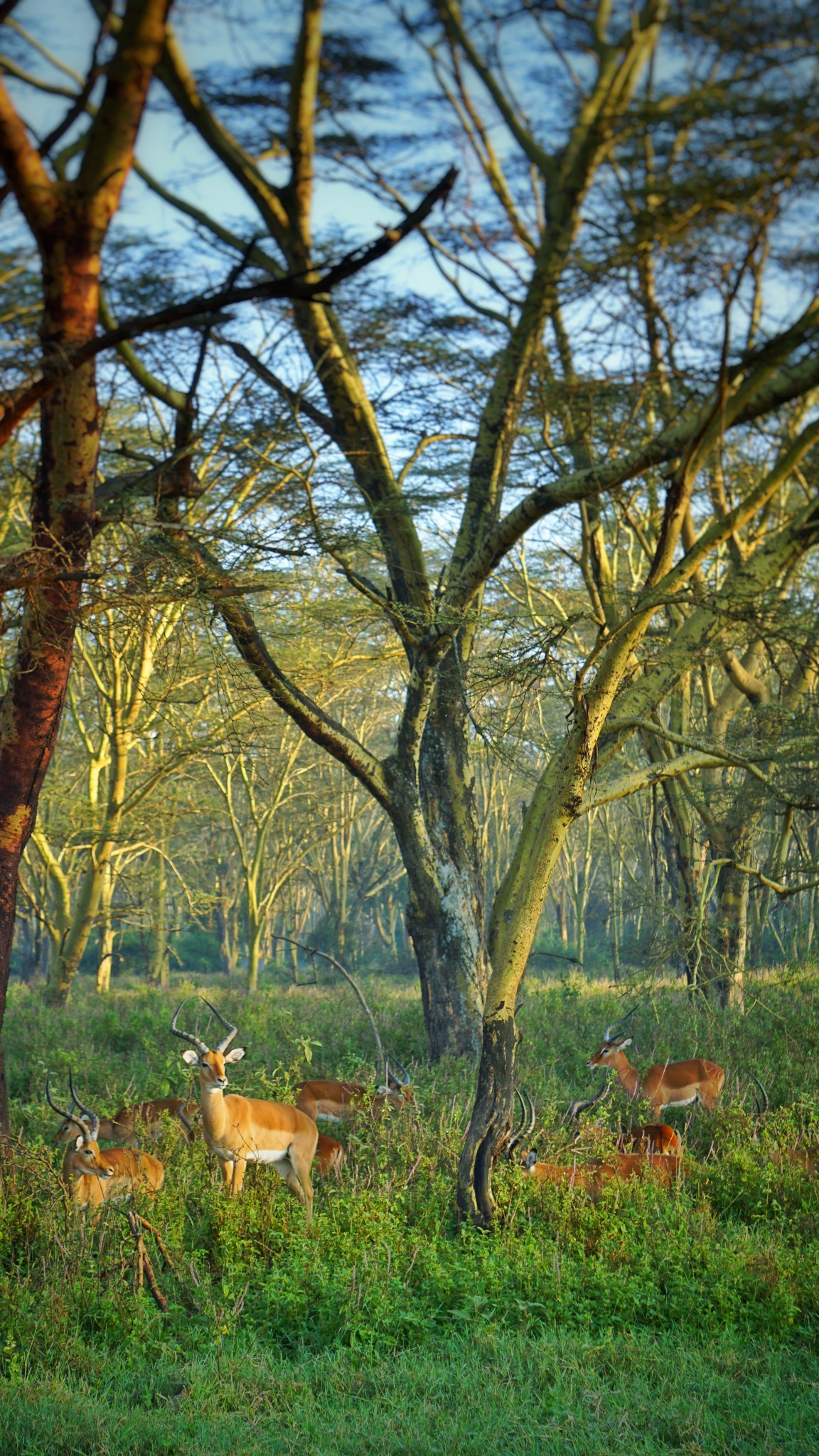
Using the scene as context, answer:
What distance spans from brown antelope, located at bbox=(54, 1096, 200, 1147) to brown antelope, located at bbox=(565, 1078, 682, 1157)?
2.67 metres

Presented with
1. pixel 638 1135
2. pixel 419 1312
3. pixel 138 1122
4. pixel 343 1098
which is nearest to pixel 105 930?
pixel 343 1098

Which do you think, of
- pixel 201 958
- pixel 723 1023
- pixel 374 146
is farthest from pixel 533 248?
pixel 201 958

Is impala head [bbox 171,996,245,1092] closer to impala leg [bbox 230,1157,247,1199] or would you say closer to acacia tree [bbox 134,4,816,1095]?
impala leg [bbox 230,1157,247,1199]

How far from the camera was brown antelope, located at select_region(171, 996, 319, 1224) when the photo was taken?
254 inches

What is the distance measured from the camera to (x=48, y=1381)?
14.0ft

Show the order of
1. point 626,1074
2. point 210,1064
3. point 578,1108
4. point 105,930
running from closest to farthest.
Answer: point 210,1064 < point 578,1108 < point 626,1074 < point 105,930

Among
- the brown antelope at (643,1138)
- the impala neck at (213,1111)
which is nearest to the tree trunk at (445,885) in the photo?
the brown antelope at (643,1138)

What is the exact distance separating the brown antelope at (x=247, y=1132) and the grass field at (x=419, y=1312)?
0.51 ft

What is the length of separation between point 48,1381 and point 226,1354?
2.44ft

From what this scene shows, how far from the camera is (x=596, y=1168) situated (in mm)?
6465

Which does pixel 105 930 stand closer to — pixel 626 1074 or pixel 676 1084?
pixel 626 1074

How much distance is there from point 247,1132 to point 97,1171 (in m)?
0.90

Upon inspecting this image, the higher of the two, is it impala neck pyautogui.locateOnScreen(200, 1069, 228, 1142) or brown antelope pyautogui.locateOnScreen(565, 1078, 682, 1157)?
impala neck pyautogui.locateOnScreen(200, 1069, 228, 1142)

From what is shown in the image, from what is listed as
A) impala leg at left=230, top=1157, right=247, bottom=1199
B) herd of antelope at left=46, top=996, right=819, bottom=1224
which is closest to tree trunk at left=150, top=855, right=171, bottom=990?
herd of antelope at left=46, top=996, right=819, bottom=1224
